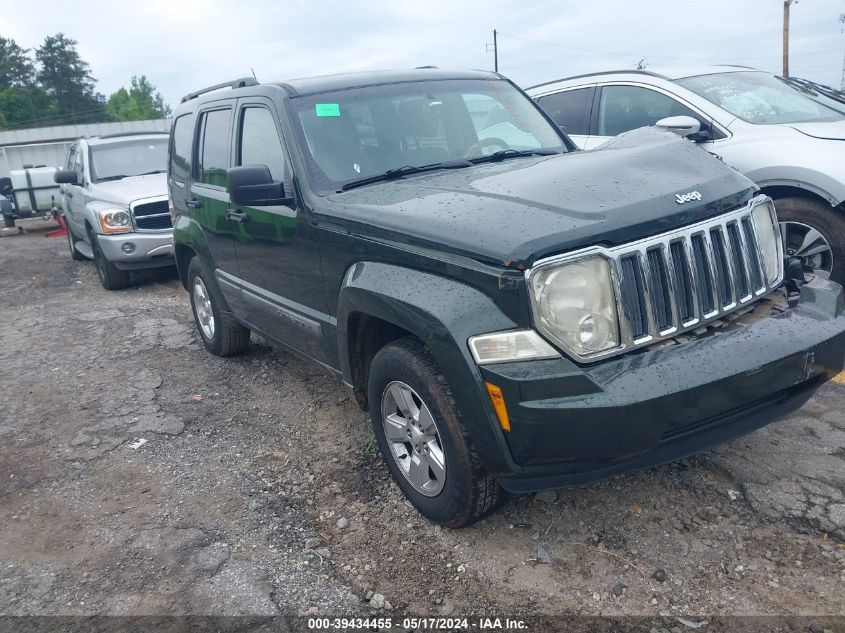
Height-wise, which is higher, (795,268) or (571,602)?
(795,268)

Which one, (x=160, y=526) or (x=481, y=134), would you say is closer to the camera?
(x=160, y=526)

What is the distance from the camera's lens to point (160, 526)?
11.2ft

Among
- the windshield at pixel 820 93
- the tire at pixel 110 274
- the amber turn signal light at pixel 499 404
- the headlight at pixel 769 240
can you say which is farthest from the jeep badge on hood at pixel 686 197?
the tire at pixel 110 274

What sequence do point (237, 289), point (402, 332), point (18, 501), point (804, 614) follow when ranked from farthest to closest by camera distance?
point (237, 289) → point (18, 501) → point (402, 332) → point (804, 614)

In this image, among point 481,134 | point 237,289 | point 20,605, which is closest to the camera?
point 20,605

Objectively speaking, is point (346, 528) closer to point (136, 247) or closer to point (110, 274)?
point (136, 247)

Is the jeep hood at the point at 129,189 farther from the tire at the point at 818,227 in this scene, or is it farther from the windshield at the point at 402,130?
the tire at the point at 818,227

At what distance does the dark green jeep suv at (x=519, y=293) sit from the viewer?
247cm

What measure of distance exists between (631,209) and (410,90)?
1933 millimetres

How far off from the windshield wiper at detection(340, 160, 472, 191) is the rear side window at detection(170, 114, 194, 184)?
7.46 ft

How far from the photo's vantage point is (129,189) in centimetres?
894

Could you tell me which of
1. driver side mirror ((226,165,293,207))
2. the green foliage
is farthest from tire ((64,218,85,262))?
the green foliage

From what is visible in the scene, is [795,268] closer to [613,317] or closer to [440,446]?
[613,317]

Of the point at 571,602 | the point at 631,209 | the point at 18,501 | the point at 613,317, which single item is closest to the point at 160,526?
the point at 18,501
